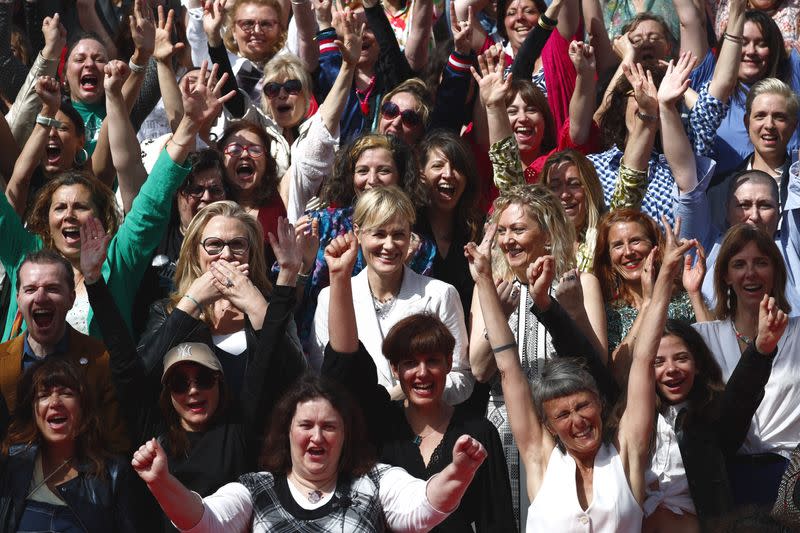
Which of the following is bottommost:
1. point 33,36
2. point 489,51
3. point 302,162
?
point 302,162

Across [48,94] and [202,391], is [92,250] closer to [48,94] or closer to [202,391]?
[202,391]

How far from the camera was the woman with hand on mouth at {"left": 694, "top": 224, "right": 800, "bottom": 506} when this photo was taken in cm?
626

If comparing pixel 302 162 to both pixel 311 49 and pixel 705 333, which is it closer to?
pixel 311 49

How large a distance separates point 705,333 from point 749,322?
214mm

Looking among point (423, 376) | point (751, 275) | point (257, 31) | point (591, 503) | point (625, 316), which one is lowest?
point (591, 503)

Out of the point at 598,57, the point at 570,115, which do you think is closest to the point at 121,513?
the point at 570,115

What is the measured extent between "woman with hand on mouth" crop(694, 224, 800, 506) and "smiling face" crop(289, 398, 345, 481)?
1.72m

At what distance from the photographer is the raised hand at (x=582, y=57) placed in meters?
8.41

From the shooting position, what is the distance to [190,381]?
602 cm

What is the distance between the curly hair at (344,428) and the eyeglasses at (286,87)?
3.20 metres

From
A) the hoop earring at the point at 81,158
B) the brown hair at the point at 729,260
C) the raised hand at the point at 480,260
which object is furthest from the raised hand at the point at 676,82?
the hoop earring at the point at 81,158

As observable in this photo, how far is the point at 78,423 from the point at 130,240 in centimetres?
135

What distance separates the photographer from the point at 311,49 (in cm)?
903

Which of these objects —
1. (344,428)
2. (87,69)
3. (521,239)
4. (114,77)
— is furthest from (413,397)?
(87,69)
